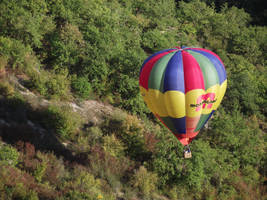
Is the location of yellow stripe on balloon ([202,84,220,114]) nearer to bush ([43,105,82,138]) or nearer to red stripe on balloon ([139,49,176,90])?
red stripe on balloon ([139,49,176,90])

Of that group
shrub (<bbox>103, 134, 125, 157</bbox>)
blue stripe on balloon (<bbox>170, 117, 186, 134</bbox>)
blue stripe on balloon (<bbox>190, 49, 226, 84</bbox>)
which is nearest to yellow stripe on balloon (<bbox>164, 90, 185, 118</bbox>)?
blue stripe on balloon (<bbox>170, 117, 186, 134</bbox>)

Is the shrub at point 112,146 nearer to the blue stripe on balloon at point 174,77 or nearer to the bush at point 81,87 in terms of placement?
the bush at point 81,87

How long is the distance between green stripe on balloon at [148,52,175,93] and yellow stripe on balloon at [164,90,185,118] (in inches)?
14.9

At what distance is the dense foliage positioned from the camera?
11898 mm

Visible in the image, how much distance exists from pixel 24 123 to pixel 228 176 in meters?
11.4

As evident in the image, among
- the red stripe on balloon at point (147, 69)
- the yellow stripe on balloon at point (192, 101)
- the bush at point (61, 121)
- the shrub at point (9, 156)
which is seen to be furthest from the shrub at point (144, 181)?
the shrub at point (9, 156)

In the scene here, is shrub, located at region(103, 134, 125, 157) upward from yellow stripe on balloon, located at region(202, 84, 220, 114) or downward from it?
downward

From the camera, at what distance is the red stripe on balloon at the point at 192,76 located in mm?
11688

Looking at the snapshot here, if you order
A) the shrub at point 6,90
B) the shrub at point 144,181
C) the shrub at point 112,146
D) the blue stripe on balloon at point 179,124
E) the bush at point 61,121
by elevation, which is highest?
the blue stripe on balloon at point 179,124

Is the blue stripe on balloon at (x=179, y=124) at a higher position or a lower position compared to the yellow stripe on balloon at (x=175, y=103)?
lower

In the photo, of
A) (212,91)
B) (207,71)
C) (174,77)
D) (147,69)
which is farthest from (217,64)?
(147,69)

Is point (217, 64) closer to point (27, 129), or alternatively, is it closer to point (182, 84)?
point (182, 84)

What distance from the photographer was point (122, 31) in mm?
23078

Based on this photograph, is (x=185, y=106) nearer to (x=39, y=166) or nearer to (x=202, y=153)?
(x=202, y=153)
